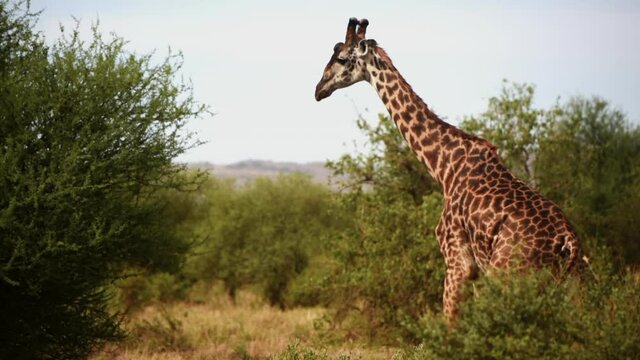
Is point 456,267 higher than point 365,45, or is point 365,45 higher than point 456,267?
point 365,45

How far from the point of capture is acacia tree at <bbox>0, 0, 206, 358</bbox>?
415 inches

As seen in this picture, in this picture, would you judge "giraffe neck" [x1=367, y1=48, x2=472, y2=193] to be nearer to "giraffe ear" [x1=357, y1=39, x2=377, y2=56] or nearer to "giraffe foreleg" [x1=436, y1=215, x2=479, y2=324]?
"giraffe ear" [x1=357, y1=39, x2=377, y2=56]

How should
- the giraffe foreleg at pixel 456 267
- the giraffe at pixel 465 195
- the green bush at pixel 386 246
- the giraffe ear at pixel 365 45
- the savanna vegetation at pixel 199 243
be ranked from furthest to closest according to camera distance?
1. the green bush at pixel 386 246
2. the giraffe ear at pixel 365 45
3. the giraffe foreleg at pixel 456 267
4. the giraffe at pixel 465 195
5. the savanna vegetation at pixel 199 243

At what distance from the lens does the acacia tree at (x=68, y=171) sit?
10.5m

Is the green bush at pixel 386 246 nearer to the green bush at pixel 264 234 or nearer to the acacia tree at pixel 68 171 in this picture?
the acacia tree at pixel 68 171

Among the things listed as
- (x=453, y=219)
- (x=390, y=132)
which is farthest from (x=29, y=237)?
(x=390, y=132)

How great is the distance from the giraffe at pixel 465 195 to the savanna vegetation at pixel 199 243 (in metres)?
0.35

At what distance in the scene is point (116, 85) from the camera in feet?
38.6

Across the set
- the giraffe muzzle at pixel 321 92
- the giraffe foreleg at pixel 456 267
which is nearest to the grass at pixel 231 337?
the giraffe foreleg at pixel 456 267

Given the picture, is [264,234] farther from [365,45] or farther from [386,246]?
[365,45]

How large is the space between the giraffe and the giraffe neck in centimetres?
1

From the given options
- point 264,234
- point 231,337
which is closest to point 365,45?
point 231,337

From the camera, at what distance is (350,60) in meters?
10.3

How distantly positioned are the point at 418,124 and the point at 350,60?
112 centimetres
